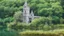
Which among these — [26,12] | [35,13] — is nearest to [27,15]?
[26,12]

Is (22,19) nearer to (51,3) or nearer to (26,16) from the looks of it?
(26,16)

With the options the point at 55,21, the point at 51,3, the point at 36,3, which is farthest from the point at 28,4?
the point at 55,21

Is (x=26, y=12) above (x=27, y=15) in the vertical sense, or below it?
above

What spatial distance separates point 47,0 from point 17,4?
4.43 ft

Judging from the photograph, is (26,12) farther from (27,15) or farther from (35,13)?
(35,13)

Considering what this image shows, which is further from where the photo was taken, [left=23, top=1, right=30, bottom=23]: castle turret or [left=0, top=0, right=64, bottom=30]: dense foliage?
[left=23, top=1, right=30, bottom=23]: castle turret

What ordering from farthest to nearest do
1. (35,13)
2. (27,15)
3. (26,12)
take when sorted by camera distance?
1. (35,13)
2. (26,12)
3. (27,15)

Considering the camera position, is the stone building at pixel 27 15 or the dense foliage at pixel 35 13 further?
the stone building at pixel 27 15

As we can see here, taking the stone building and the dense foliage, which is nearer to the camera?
the dense foliage

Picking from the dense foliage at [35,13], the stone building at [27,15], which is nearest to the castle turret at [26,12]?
the stone building at [27,15]

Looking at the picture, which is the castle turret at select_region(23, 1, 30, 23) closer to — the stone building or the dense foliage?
the stone building

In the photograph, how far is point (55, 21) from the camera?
927 cm

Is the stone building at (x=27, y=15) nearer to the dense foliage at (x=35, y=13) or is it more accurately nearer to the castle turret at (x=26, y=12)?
the castle turret at (x=26, y=12)

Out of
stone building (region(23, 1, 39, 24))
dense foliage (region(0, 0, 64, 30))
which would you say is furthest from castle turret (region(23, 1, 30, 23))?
dense foliage (region(0, 0, 64, 30))
